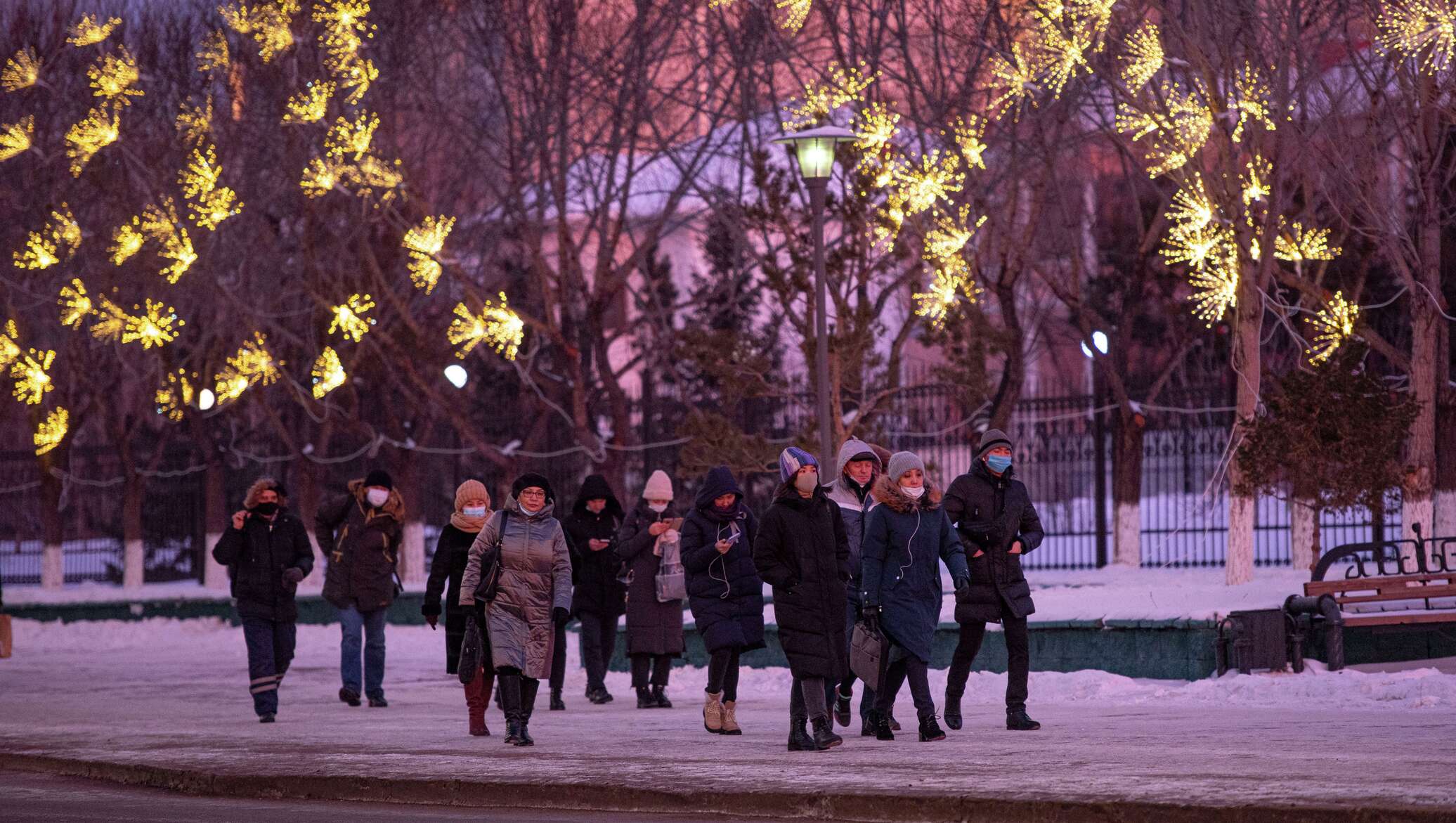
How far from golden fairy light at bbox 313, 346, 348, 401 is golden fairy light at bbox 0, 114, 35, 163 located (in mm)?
5115

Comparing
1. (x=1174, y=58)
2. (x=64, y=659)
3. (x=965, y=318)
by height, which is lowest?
(x=64, y=659)

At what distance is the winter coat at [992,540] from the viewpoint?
479 inches

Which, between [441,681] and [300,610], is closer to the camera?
[441,681]

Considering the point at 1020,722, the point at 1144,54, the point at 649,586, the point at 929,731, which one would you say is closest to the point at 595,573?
the point at 649,586

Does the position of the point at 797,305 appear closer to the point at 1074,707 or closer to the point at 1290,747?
the point at 1074,707

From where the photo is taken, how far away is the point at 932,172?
22.2 metres

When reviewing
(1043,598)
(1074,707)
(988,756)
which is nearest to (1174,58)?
(1043,598)

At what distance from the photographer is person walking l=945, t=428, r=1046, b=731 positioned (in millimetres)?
12172

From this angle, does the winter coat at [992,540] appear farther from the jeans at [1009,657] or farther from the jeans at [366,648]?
the jeans at [366,648]

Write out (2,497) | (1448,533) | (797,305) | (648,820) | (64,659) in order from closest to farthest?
(648,820) < (1448,533) < (64,659) < (2,497) < (797,305)

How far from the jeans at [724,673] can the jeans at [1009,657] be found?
4.34 ft

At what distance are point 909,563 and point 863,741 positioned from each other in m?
1.14

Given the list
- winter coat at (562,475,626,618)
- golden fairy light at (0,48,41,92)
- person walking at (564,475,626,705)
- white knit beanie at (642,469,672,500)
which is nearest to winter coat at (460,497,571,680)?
white knit beanie at (642,469,672,500)

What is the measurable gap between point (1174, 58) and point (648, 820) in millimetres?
12042
